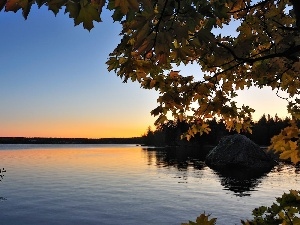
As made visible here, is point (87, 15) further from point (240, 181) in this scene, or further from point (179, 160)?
point (179, 160)

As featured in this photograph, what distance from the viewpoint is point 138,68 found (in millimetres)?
3525

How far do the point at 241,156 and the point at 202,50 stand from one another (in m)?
46.3

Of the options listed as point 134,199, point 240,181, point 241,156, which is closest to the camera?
point 134,199

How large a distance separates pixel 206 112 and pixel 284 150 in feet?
4.46

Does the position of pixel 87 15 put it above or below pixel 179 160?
above

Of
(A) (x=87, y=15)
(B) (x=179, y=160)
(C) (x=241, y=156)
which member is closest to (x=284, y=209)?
(A) (x=87, y=15)

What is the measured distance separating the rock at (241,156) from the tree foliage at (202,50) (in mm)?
45124

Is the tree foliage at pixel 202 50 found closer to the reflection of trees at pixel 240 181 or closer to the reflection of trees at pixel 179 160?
the reflection of trees at pixel 240 181

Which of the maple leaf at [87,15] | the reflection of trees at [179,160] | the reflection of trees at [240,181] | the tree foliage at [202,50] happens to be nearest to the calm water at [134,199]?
the reflection of trees at [240,181]

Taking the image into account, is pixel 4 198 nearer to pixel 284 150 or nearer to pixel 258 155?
pixel 284 150

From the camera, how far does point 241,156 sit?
47.6 meters

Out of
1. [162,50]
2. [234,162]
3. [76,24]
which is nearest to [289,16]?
[162,50]

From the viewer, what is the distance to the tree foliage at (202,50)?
1.92 meters

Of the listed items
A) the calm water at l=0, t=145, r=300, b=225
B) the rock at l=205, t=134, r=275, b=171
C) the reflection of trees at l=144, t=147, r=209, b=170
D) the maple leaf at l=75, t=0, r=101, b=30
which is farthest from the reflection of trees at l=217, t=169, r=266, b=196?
the maple leaf at l=75, t=0, r=101, b=30
